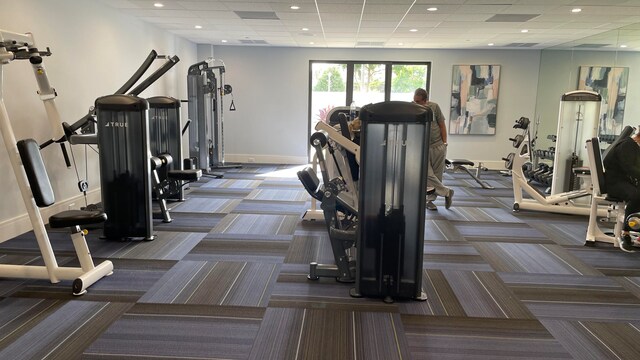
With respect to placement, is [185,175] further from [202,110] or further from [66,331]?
[202,110]

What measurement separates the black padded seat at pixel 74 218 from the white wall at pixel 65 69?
1.64m

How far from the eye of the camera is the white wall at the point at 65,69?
4289 millimetres

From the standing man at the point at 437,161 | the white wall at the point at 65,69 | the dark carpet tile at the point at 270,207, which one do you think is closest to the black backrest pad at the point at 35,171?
the white wall at the point at 65,69

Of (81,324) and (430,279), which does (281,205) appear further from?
(81,324)

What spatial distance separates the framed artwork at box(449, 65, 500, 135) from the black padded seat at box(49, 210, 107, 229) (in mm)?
8202

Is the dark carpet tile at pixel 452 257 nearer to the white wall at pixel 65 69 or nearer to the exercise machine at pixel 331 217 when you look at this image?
the exercise machine at pixel 331 217

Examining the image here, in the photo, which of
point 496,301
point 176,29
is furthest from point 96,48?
point 496,301

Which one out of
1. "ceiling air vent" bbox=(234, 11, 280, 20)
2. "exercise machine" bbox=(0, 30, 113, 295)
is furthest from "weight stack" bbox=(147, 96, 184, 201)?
"exercise machine" bbox=(0, 30, 113, 295)

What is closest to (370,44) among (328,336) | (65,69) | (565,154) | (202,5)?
(202,5)

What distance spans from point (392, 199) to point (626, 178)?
9.09ft

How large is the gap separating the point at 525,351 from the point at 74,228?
9.88 ft

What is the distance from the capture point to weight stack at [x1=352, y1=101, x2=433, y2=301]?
110 inches

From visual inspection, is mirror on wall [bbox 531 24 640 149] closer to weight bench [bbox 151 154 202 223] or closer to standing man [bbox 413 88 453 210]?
standing man [bbox 413 88 453 210]

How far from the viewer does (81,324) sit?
8.80 feet
